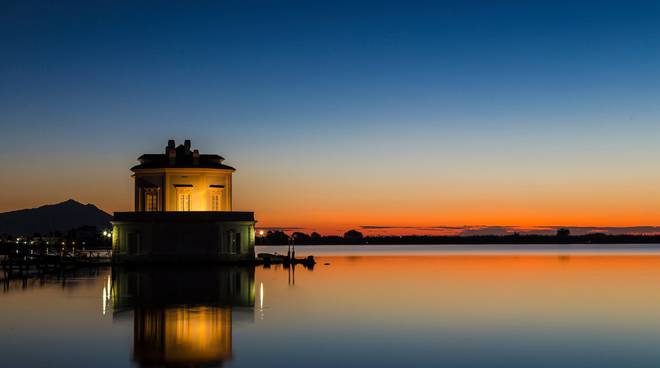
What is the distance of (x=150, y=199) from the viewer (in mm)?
57906

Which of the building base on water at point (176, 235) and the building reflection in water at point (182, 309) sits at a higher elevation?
the building base on water at point (176, 235)

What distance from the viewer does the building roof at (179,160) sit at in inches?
2281

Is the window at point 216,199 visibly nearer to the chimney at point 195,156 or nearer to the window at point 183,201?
the window at point 183,201

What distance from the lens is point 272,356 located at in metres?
20.7

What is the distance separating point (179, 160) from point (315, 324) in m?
33.2

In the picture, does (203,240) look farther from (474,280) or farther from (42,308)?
(42,308)

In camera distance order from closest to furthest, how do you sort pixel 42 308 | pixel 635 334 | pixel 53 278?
pixel 635 334
pixel 42 308
pixel 53 278

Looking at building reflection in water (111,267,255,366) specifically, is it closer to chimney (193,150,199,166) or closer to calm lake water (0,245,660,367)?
calm lake water (0,245,660,367)

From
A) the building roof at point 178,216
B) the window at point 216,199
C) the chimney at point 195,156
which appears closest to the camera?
the building roof at point 178,216

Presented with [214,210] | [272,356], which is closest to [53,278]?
[214,210]

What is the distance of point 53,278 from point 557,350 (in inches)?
1480

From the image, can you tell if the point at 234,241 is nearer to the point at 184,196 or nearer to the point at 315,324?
the point at 184,196

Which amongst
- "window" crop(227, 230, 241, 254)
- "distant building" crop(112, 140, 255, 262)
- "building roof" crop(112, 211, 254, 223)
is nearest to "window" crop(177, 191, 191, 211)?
"distant building" crop(112, 140, 255, 262)

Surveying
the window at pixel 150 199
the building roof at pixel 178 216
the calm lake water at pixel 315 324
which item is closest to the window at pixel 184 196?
the window at pixel 150 199
